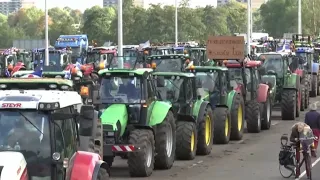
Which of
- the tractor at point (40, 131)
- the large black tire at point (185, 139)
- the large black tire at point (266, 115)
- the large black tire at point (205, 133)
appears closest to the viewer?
the tractor at point (40, 131)

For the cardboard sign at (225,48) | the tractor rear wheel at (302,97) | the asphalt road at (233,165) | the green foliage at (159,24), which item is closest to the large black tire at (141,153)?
the asphalt road at (233,165)

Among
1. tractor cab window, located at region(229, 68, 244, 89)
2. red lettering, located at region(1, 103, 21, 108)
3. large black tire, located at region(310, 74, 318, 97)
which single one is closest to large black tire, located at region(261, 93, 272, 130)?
tractor cab window, located at region(229, 68, 244, 89)

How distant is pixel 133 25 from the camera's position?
8062 centimetres

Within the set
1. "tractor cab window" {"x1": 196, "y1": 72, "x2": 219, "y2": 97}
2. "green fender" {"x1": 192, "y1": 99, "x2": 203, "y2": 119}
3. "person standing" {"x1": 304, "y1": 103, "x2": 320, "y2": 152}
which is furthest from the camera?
"tractor cab window" {"x1": 196, "y1": 72, "x2": 219, "y2": 97}

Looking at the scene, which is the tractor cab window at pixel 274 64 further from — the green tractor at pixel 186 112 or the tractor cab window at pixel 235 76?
the green tractor at pixel 186 112

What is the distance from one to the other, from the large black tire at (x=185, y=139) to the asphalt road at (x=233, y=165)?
206 millimetres

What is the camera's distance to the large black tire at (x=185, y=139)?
1941cm

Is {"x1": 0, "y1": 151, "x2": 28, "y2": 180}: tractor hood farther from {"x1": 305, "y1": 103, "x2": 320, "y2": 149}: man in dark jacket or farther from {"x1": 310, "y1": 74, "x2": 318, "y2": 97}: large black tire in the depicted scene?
{"x1": 310, "y1": 74, "x2": 318, "y2": 97}: large black tire

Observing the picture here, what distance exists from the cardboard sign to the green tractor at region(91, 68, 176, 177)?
9.74 meters

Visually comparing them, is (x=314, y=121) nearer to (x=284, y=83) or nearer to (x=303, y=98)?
(x=284, y=83)

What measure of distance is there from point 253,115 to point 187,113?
6.34 metres

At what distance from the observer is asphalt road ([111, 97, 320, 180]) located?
17.5 m

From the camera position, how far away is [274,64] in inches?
1243

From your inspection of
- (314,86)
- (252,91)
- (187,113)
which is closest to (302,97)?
(252,91)
